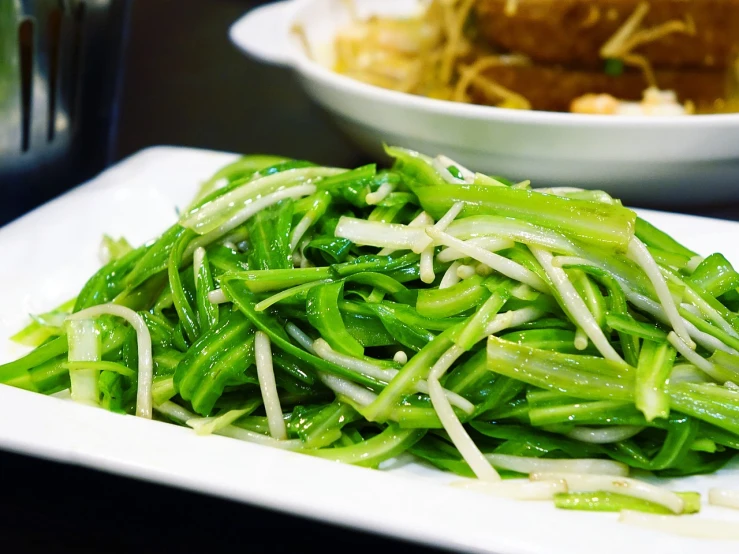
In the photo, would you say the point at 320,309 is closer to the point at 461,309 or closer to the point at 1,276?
the point at 461,309

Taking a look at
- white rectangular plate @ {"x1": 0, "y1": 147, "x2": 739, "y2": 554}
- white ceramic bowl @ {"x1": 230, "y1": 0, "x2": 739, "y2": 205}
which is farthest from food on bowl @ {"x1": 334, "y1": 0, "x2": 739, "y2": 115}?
white rectangular plate @ {"x1": 0, "y1": 147, "x2": 739, "y2": 554}

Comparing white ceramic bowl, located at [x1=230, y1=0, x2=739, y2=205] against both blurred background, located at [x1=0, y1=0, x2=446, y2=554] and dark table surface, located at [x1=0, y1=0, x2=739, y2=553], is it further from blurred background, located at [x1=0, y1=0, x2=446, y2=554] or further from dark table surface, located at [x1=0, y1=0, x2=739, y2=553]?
blurred background, located at [x1=0, y1=0, x2=446, y2=554]

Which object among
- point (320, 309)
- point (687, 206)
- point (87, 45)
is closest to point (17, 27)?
point (87, 45)

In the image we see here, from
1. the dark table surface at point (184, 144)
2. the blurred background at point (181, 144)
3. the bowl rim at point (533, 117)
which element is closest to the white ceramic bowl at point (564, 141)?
the bowl rim at point (533, 117)

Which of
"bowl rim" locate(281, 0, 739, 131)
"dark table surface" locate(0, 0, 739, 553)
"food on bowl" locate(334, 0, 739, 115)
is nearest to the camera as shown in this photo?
"dark table surface" locate(0, 0, 739, 553)

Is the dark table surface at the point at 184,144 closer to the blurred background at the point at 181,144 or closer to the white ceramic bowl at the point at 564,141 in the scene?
the blurred background at the point at 181,144

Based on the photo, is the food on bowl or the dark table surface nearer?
the dark table surface
